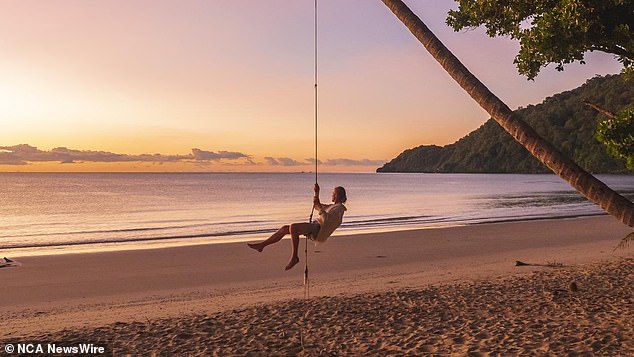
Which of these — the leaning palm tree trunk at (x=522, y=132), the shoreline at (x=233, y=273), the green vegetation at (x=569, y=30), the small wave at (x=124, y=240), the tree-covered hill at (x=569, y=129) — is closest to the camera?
the leaning palm tree trunk at (x=522, y=132)

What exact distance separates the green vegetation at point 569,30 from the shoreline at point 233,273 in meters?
5.83

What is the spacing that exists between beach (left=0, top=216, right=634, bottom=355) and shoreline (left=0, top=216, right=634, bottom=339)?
48mm

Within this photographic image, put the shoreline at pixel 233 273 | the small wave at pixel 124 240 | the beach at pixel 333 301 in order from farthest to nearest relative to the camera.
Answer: the small wave at pixel 124 240 → the shoreline at pixel 233 273 → the beach at pixel 333 301

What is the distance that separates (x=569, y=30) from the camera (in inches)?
261

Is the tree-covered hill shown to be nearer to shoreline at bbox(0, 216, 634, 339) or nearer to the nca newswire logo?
shoreline at bbox(0, 216, 634, 339)

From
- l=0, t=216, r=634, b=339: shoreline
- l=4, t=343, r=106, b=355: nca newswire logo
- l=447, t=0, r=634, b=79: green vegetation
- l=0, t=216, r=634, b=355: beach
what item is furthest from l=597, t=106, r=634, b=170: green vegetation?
l=4, t=343, r=106, b=355: nca newswire logo

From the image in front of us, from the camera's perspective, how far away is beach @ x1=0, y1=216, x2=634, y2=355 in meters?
7.41

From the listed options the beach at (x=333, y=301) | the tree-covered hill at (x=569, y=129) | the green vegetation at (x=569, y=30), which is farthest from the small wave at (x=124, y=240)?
the green vegetation at (x=569, y=30)

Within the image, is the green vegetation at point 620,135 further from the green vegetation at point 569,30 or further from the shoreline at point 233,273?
the shoreline at point 233,273

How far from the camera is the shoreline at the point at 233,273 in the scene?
35.0ft

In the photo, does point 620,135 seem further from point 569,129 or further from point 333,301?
point 569,129

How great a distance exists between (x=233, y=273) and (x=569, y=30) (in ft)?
33.7

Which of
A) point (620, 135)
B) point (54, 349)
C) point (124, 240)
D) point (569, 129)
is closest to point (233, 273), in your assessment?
point (54, 349)

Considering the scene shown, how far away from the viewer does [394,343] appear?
7.30m
